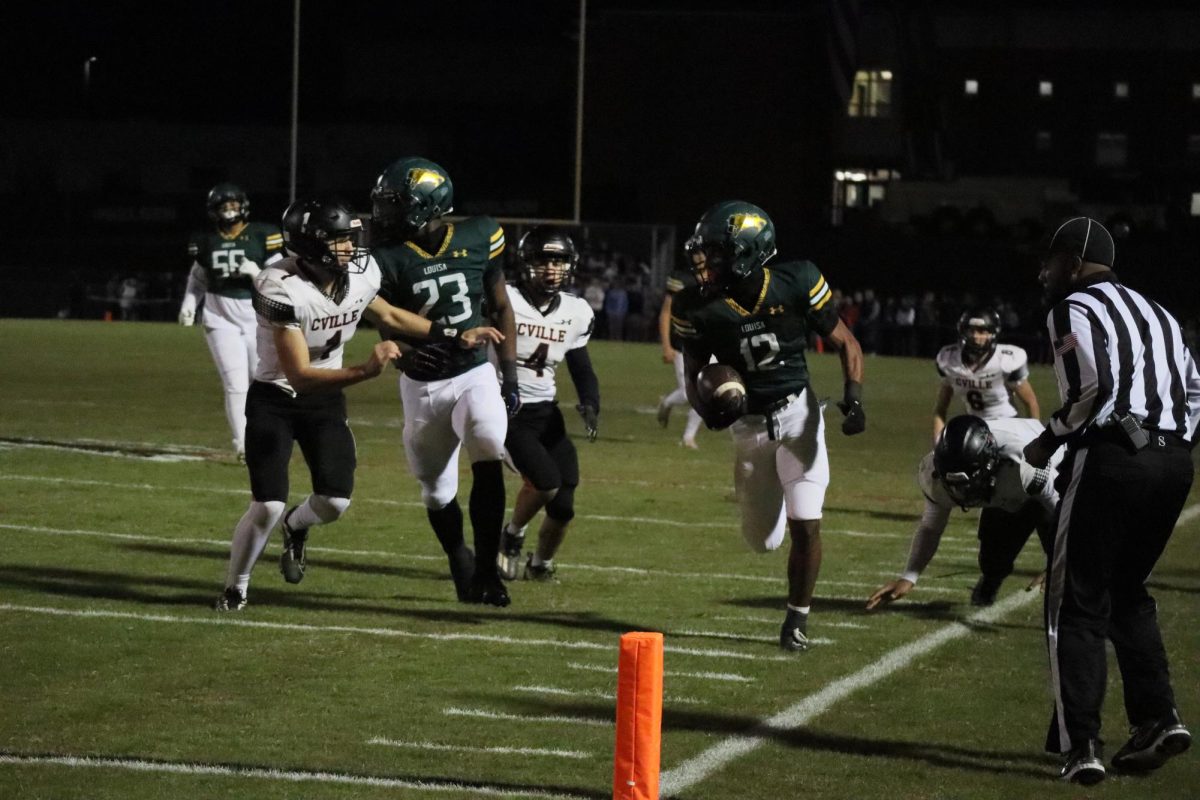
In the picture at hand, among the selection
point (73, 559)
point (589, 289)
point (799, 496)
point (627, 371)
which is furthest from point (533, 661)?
point (589, 289)

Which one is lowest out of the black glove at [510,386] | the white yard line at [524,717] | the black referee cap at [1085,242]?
the white yard line at [524,717]

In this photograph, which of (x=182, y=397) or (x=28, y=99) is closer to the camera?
(x=182, y=397)

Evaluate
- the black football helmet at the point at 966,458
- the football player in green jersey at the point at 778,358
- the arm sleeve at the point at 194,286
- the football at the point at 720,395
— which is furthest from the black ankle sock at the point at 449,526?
the arm sleeve at the point at 194,286

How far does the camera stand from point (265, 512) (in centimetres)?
737

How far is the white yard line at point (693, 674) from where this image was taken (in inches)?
257

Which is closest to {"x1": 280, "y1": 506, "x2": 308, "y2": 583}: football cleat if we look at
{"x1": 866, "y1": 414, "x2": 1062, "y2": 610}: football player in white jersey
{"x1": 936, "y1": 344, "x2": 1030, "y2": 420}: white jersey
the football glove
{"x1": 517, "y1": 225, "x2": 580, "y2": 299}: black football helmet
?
{"x1": 517, "y1": 225, "x2": 580, "y2": 299}: black football helmet

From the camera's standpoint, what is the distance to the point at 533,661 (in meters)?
6.73

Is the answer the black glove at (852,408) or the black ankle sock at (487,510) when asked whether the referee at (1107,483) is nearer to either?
the black glove at (852,408)

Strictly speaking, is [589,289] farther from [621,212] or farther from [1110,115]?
[1110,115]

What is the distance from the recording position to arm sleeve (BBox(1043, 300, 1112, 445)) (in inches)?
203

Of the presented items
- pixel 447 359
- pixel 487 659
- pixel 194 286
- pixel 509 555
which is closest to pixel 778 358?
pixel 447 359

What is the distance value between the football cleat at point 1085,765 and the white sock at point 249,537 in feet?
11.3

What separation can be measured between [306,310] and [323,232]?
0.32 metres

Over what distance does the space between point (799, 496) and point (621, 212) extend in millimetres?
44908
